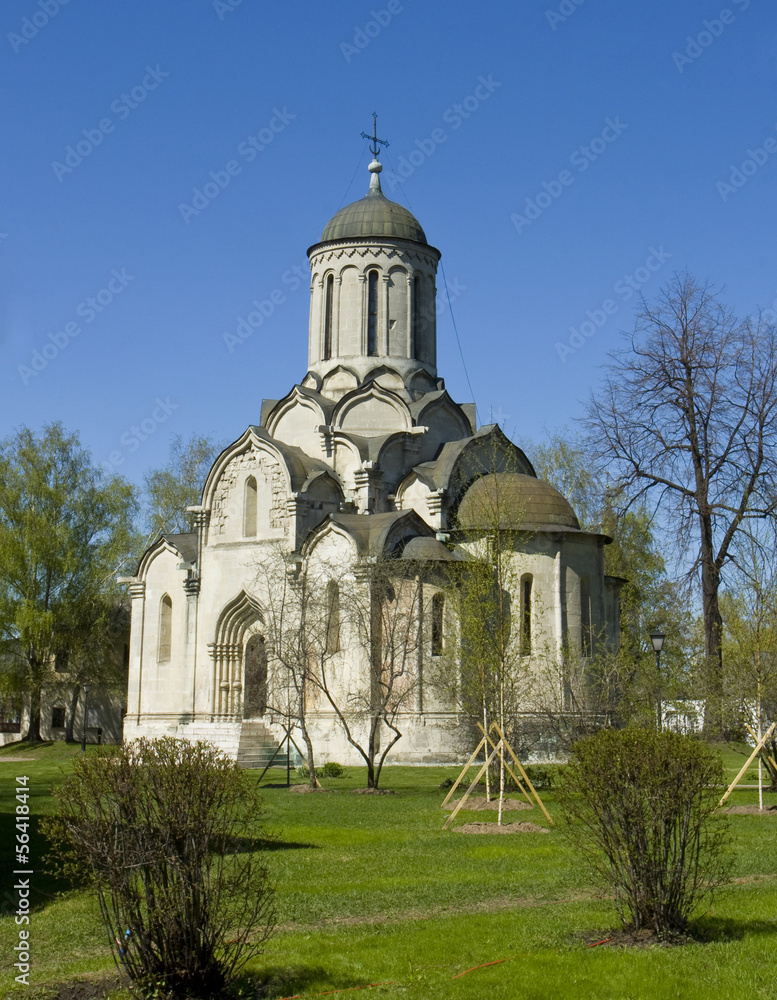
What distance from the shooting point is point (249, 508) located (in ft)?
112

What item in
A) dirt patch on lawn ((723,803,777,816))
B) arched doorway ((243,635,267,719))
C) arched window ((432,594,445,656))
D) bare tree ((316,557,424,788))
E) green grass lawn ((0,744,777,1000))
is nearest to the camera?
green grass lawn ((0,744,777,1000))

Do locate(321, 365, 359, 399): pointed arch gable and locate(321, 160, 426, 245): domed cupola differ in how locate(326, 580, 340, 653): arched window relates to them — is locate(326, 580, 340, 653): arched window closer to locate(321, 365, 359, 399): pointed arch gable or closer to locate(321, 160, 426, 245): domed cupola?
locate(321, 365, 359, 399): pointed arch gable

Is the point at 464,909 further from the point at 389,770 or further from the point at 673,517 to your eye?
the point at 673,517

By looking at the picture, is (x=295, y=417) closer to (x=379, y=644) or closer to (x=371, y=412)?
(x=371, y=412)

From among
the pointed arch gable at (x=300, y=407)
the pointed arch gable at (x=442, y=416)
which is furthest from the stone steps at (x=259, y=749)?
the pointed arch gable at (x=442, y=416)

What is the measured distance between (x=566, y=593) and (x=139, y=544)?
2182 cm

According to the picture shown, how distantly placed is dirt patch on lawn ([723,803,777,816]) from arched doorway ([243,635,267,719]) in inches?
631

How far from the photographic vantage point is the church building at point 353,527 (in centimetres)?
2952

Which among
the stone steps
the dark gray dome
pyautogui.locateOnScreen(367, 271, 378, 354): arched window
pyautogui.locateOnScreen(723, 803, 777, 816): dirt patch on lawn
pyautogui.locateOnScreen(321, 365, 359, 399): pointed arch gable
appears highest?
the dark gray dome

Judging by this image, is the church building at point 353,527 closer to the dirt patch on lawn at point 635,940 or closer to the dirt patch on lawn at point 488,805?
the dirt patch on lawn at point 488,805

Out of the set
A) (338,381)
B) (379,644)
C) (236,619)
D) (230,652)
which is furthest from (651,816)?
(338,381)

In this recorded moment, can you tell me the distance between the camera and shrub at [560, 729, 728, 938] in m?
8.88

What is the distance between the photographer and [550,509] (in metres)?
31.3

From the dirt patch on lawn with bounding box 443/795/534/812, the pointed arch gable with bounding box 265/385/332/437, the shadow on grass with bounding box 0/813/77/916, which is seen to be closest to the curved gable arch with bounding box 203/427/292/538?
the pointed arch gable with bounding box 265/385/332/437
